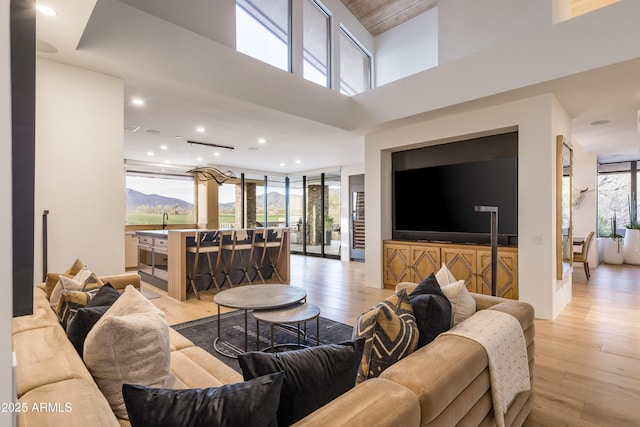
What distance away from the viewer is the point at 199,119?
504cm

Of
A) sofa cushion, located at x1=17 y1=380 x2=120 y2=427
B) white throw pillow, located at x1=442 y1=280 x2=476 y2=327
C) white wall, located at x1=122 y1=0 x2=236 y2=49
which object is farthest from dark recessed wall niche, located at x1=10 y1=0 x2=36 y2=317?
white wall, located at x1=122 y1=0 x2=236 y2=49

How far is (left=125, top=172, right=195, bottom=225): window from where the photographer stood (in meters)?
8.43

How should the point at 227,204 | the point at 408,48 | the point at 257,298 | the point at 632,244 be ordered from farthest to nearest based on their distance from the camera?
the point at 227,204, the point at 632,244, the point at 408,48, the point at 257,298

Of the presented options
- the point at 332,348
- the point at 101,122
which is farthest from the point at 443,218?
the point at 101,122

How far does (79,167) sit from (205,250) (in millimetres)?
2181

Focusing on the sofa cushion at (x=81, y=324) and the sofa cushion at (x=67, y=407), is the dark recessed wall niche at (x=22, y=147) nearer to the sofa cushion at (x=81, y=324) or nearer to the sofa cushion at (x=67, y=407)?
the sofa cushion at (x=67, y=407)

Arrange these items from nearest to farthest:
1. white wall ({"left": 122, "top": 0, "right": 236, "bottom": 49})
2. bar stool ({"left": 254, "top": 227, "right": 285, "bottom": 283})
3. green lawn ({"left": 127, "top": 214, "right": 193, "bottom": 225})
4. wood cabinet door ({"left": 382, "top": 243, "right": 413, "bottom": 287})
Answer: white wall ({"left": 122, "top": 0, "right": 236, "bottom": 49})
wood cabinet door ({"left": 382, "top": 243, "right": 413, "bottom": 287})
bar stool ({"left": 254, "top": 227, "right": 285, "bottom": 283})
green lawn ({"left": 127, "top": 214, "right": 193, "bottom": 225})

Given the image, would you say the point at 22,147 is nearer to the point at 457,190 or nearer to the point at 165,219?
the point at 457,190

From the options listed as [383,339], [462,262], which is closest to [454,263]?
[462,262]

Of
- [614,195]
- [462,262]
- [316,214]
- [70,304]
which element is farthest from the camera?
[316,214]

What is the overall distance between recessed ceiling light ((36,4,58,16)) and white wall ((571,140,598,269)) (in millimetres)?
9586

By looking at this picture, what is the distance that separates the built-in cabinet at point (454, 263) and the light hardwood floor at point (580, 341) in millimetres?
507

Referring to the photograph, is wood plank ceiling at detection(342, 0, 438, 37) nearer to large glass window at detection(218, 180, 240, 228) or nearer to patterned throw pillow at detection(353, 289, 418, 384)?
large glass window at detection(218, 180, 240, 228)
